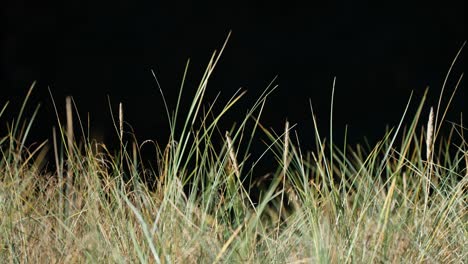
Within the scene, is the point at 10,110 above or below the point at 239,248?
below

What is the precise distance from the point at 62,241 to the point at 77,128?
1.60 metres

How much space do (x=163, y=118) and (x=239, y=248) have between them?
2.17m

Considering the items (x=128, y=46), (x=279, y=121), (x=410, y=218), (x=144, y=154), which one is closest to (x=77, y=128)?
(x=144, y=154)

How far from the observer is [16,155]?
1849 mm

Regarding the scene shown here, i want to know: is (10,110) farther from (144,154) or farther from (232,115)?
(232,115)

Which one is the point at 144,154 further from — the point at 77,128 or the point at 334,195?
the point at 334,195

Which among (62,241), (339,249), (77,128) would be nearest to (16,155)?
(62,241)

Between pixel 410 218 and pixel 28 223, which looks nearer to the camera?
pixel 410 218

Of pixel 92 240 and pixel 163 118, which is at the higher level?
pixel 92 240

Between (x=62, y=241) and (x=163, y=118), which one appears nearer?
(x=62, y=241)

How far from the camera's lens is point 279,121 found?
3.55 meters

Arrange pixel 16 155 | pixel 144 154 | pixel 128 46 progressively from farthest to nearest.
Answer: pixel 128 46 → pixel 144 154 → pixel 16 155

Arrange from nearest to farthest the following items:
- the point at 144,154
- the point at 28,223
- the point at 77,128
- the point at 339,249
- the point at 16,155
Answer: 1. the point at 339,249
2. the point at 28,223
3. the point at 16,155
4. the point at 77,128
5. the point at 144,154

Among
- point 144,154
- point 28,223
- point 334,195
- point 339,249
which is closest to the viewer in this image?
point 339,249
